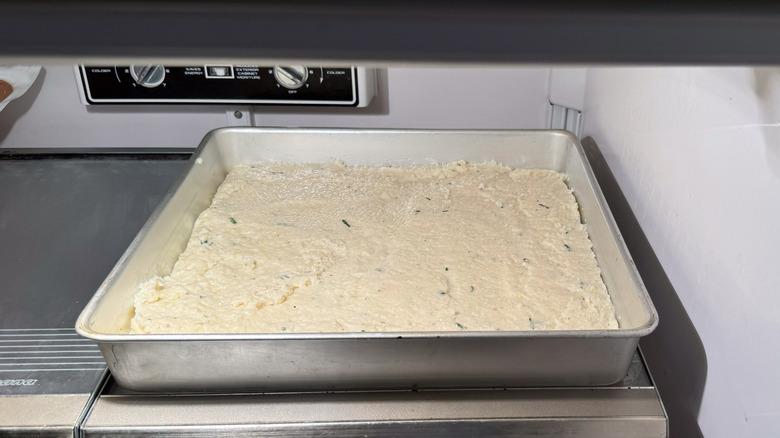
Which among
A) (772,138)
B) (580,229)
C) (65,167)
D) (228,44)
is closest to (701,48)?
(228,44)

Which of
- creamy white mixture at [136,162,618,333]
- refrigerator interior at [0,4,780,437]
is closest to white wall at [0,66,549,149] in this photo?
refrigerator interior at [0,4,780,437]

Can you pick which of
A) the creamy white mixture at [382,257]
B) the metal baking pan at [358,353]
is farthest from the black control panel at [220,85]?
the metal baking pan at [358,353]

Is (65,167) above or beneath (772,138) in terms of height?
beneath

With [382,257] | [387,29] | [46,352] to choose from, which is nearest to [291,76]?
[382,257]

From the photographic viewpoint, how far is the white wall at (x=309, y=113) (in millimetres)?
1385

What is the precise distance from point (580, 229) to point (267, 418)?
0.62 meters

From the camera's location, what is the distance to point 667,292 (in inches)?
35.8

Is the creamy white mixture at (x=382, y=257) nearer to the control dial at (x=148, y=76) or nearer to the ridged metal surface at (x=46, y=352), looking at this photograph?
the ridged metal surface at (x=46, y=352)

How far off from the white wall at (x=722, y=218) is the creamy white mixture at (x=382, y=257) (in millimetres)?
131

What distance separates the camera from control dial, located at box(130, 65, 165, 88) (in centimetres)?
129

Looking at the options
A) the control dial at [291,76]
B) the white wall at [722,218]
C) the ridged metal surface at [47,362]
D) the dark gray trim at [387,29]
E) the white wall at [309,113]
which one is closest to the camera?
the dark gray trim at [387,29]

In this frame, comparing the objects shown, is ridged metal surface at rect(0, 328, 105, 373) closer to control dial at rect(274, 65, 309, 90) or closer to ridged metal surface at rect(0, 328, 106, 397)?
ridged metal surface at rect(0, 328, 106, 397)

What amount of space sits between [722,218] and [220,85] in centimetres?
99

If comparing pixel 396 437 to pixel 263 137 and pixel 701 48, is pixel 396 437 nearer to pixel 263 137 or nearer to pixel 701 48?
pixel 701 48
